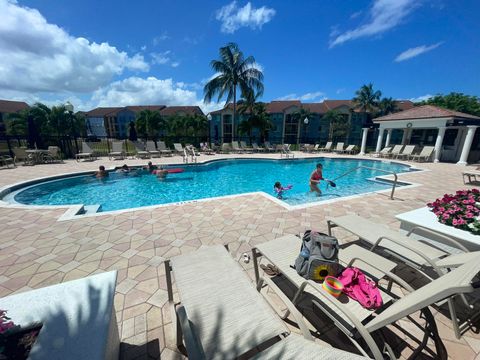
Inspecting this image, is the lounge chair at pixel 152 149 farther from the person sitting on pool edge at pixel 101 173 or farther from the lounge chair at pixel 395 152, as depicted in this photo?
the lounge chair at pixel 395 152

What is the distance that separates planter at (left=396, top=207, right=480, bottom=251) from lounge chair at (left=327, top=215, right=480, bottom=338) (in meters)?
0.10

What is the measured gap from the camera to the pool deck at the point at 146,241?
2090 millimetres

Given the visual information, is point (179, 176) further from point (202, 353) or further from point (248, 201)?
point (202, 353)

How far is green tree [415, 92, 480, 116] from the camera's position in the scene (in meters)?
Answer: 32.6

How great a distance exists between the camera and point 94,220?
4.41m

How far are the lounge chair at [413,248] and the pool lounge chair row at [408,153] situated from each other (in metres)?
15.6

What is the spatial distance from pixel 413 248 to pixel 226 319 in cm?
235

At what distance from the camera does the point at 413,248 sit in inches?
98.2

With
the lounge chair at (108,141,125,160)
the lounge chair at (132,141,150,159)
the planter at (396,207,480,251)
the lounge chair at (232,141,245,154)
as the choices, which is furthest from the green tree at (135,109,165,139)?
the planter at (396,207,480,251)

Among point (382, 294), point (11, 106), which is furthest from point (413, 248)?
point (11, 106)

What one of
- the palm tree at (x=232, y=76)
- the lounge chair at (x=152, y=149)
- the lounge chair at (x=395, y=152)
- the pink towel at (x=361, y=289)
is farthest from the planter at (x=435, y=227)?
the palm tree at (x=232, y=76)

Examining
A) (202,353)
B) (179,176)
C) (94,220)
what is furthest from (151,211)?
(179,176)

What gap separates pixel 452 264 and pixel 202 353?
8.12 ft

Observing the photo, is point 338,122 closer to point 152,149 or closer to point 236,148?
point 236,148
